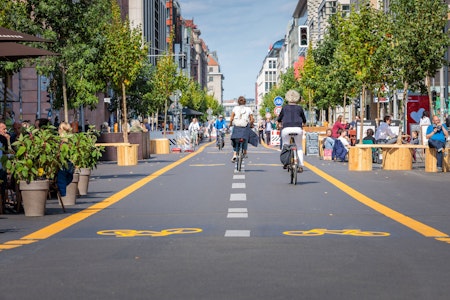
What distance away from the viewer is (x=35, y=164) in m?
13.0

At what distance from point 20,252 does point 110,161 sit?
2519cm

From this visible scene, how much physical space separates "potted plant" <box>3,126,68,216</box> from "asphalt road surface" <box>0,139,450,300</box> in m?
0.28

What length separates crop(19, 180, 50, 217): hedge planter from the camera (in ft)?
41.8

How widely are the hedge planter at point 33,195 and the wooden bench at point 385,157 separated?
46.3 feet

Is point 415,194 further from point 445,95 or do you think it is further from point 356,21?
point 445,95

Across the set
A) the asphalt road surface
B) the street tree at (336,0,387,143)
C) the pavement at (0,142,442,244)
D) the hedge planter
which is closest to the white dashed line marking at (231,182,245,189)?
the asphalt road surface

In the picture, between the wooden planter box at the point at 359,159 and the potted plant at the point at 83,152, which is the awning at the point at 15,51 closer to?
the potted plant at the point at 83,152

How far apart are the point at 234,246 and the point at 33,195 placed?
451cm

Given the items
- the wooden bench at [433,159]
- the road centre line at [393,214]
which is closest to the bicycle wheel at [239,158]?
the road centre line at [393,214]

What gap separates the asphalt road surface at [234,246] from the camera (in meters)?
6.61

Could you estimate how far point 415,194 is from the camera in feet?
54.4

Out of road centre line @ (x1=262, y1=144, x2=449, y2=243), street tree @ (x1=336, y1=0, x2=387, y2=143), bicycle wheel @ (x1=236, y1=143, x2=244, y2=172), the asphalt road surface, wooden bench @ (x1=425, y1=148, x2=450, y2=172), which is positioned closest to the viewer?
the asphalt road surface

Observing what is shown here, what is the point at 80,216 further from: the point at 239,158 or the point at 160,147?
the point at 160,147

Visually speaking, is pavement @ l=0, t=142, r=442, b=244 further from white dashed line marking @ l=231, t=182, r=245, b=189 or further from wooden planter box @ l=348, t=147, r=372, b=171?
white dashed line marking @ l=231, t=182, r=245, b=189
